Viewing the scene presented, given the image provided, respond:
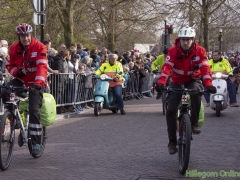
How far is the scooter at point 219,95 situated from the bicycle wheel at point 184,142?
7102 millimetres

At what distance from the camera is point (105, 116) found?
15273mm

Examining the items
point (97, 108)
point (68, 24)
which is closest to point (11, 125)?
point (97, 108)

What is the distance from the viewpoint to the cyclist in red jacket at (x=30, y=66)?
7.98m

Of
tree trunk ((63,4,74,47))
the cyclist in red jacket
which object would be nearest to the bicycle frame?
the cyclist in red jacket

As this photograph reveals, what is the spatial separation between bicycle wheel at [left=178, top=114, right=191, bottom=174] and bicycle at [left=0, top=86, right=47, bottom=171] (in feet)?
7.04

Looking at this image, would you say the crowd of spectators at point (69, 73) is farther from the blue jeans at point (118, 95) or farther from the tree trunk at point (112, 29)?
the tree trunk at point (112, 29)

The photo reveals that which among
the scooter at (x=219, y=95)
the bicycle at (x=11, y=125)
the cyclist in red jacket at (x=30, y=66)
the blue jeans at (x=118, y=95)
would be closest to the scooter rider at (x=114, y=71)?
the blue jeans at (x=118, y=95)

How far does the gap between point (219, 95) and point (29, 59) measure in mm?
7684

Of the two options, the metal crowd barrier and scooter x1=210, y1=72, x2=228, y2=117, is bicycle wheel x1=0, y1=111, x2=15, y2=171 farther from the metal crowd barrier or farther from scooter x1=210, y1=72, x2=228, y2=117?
scooter x1=210, y1=72, x2=228, y2=117

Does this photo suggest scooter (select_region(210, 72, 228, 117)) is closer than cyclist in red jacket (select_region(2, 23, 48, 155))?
No

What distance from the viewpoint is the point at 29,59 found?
8.12 meters

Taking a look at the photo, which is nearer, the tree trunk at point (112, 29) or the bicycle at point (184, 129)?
the bicycle at point (184, 129)

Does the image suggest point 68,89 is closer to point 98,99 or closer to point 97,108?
point 98,99

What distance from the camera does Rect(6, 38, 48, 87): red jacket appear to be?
8039 millimetres
